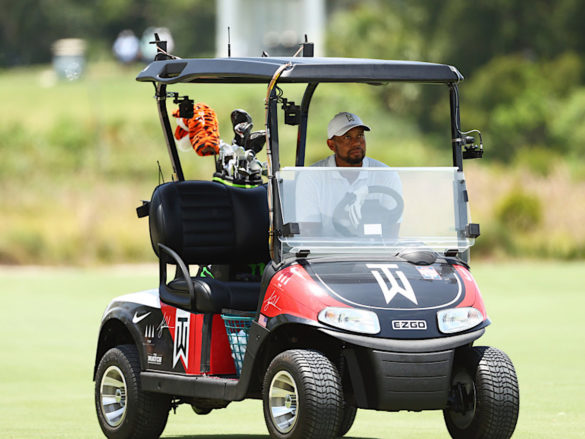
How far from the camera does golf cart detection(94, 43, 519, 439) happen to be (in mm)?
6555

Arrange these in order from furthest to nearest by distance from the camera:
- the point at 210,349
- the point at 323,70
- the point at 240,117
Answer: the point at 240,117 → the point at 210,349 → the point at 323,70

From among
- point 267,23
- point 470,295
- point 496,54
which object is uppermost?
point 267,23

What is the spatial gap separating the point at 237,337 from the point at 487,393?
4.44 ft

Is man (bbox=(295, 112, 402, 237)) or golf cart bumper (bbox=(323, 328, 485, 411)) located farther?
man (bbox=(295, 112, 402, 237))

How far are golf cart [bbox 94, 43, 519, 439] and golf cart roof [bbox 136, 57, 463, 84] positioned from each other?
0.03 ft

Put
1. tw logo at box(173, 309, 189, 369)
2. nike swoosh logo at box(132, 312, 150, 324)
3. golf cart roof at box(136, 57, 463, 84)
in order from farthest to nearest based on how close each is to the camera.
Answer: nike swoosh logo at box(132, 312, 150, 324)
tw logo at box(173, 309, 189, 369)
golf cart roof at box(136, 57, 463, 84)

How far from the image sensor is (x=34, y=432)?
872 centimetres

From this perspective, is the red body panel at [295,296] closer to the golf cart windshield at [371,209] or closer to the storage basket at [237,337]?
the golf cart windshield at [371,209]

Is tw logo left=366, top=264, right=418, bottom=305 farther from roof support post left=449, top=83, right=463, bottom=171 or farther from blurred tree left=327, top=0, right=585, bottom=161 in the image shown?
blurred tree left=327, top=0, right=585, bottom=161

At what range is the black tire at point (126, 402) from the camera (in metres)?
7.83

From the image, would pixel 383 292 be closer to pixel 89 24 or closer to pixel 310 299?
pixel 310 299

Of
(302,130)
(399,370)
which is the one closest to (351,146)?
(302,130)

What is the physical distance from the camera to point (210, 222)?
7.85 metres

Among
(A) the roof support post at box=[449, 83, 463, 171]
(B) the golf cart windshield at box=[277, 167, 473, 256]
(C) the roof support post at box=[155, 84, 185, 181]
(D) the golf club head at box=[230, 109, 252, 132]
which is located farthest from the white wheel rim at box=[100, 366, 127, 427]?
(A) the roof support post at box=[449, 83, 463, 171]
